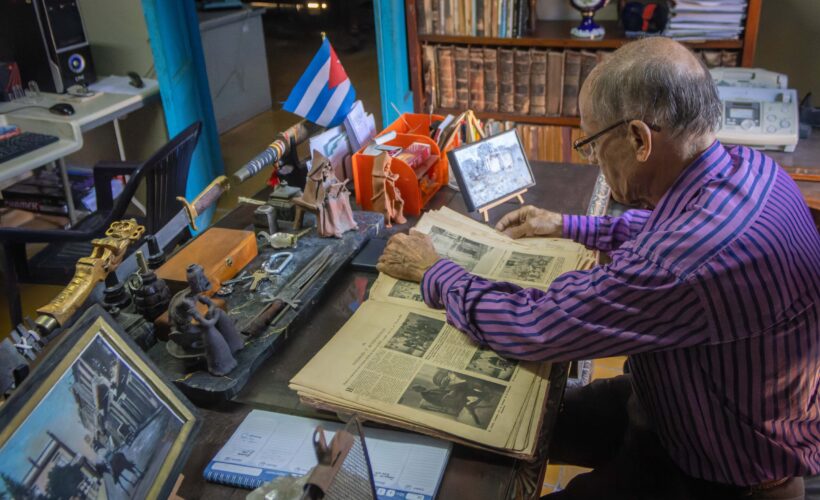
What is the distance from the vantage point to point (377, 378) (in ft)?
3.75

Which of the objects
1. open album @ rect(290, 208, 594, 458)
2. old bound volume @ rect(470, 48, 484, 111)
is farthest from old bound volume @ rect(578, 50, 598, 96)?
open album @ rect(290, 208, 594, 458)

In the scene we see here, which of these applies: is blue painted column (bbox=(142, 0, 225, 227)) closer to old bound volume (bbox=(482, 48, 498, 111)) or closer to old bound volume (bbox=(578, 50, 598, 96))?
old bound volume (bbox=(482, 48, 498, 111))

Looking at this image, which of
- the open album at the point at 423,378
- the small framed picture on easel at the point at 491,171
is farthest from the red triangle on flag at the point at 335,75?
the open album at the point at 423,378

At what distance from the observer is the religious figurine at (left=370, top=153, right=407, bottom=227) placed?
5.70 feet

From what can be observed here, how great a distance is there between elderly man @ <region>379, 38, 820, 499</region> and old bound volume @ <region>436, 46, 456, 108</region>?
2.03 m

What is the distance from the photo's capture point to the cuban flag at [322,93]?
6.21 ft

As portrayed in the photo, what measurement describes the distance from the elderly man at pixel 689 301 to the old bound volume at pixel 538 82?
1.88 meters

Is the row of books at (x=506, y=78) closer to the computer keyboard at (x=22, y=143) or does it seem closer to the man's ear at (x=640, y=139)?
the computer keyboard at (x=22, y=143)

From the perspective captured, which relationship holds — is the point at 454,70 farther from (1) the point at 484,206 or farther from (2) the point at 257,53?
(2) the point at 257,53

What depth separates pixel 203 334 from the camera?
3.70ft

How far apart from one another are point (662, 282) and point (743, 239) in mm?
138

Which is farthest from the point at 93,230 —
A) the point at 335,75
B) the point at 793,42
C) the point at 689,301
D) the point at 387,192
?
the point at 793,42

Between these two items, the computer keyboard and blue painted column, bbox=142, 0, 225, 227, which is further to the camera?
blue painted column, bbox=142, 0, 225, 227

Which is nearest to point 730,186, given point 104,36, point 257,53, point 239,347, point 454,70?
point 239,347
